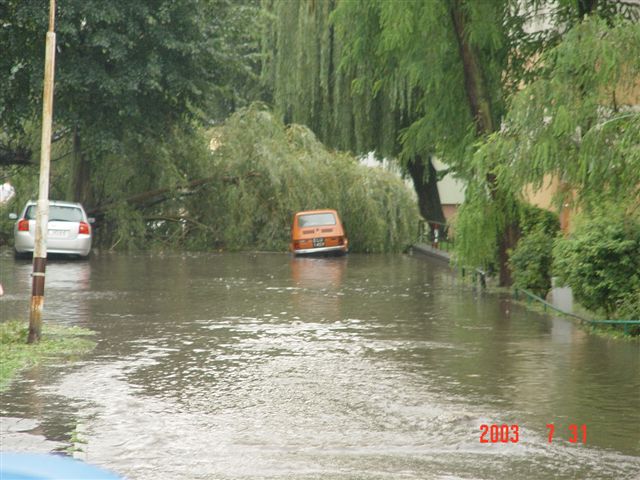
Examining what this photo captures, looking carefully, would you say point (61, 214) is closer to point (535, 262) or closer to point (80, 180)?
point (80, 180)

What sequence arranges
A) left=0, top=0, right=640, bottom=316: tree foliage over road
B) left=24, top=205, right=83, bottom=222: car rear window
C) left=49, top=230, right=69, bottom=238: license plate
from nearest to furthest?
left=0, top=0, right=640, bottom=316: tree foliage over road
left=49, top=230, right=69, bottom=238: license plate
left=24, top=205, right=83, bottom=222: car rear window

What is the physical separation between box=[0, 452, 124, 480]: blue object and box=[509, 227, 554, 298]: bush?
17.5 metres

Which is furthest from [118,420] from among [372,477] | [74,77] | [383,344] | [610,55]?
[74,77]

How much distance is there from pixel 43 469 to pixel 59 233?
96.8 ft

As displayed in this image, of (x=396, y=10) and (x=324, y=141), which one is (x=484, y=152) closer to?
(x=396, y=10)

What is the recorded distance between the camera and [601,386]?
11.7m

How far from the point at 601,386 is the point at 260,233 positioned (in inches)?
1180

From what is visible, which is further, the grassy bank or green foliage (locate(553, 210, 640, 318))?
green foliage (locate(553, 210, 640, 318))

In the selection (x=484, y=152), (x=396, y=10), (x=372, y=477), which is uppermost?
(x=396, y=10)

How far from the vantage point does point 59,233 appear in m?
33.6

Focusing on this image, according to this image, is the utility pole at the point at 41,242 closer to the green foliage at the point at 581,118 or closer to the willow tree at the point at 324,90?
the green foliage at the point at 581,118

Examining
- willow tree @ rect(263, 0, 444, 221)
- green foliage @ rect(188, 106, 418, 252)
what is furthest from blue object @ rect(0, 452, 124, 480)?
green foliage @ rect(188, 106, 418, 252)
